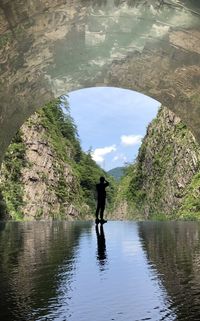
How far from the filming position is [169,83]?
13578 millimetres

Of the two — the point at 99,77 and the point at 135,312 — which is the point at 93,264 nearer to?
the point at 135,312

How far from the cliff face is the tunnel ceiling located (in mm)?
33873

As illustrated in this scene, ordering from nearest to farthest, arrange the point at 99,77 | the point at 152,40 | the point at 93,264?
the point at 93,264, the point at 152,40, the point at 99,77

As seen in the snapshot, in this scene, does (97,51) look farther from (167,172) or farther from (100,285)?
(167,172)

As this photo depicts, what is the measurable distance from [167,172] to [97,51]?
5353 cm

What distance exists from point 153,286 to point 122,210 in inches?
3258

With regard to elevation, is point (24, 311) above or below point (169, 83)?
below

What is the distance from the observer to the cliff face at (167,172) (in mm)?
56219

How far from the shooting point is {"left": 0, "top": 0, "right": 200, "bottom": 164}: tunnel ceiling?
360 inches

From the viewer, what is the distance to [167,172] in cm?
6519

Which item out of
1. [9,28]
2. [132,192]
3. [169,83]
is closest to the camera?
[9,28]

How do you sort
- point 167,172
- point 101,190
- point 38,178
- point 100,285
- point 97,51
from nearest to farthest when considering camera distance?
1. point 100,285
2. point 97,51
3. point 101,190
4. point 38,178
5. point 167,172

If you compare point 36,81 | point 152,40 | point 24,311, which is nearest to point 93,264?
point 24,311

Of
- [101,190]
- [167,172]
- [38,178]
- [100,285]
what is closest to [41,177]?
[38,178]
